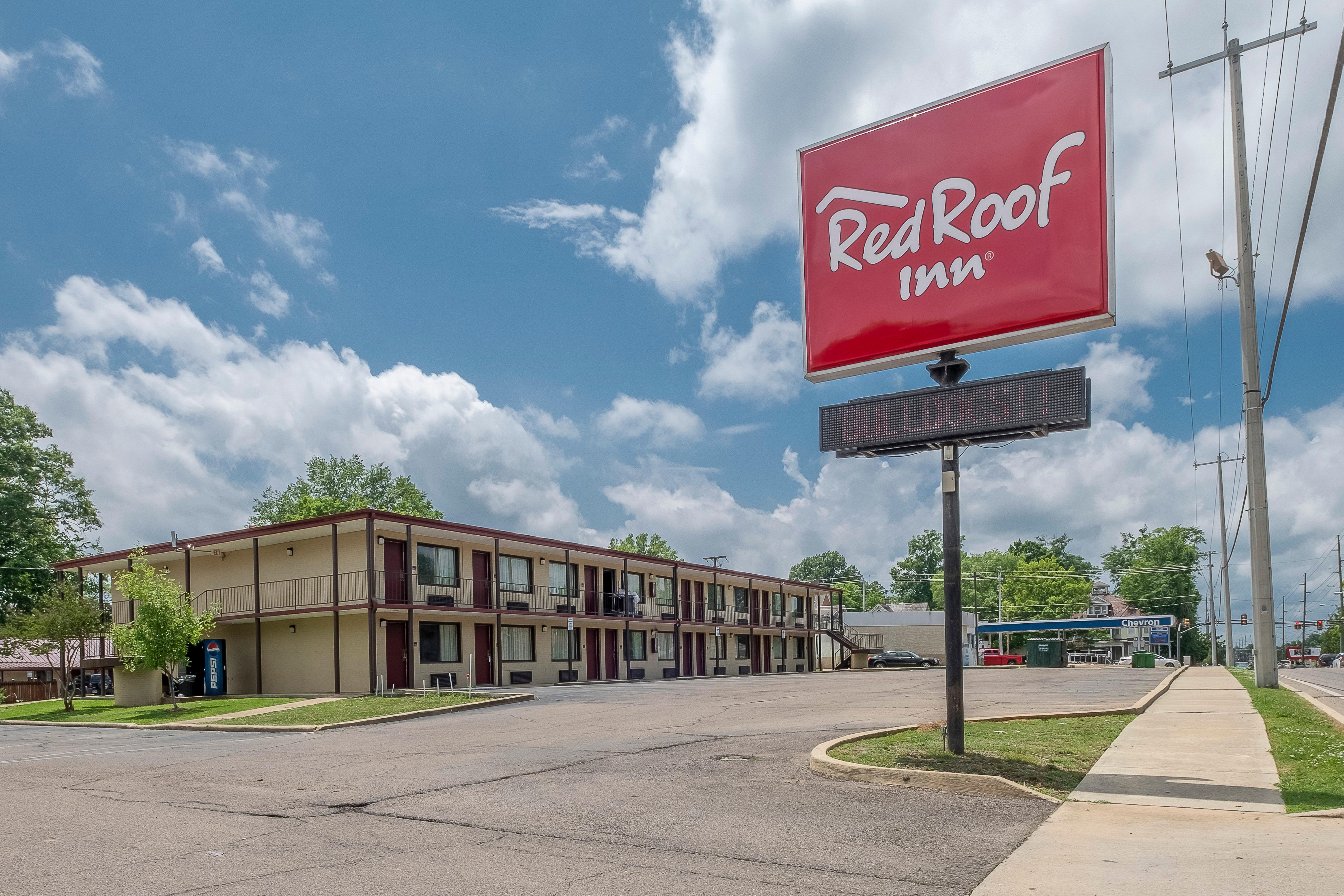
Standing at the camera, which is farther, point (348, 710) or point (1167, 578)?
point (1167, 578)

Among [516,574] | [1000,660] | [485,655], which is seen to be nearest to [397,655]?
[485,655]

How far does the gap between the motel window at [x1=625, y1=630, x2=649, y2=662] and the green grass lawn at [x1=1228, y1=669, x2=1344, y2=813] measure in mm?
27508

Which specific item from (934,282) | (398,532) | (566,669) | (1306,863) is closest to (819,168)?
(934,282)

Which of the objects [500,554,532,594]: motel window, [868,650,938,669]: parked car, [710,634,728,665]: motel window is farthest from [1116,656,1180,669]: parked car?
[500,554,532,594]: motel window

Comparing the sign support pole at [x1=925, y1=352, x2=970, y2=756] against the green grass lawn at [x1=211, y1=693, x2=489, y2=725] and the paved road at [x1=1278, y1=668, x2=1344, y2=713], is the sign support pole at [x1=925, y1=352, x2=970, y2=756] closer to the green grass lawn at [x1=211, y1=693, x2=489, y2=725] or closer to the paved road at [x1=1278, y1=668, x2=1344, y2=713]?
the paved road at [x1=1278, y1=668, x2=1344, y2=713]

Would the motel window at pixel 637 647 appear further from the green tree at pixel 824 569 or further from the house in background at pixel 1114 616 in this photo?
the green tree at pixel 824 569

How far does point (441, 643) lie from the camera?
108 feet

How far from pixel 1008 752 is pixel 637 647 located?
3395 centimetres

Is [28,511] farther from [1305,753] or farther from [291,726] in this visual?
[1305,753]

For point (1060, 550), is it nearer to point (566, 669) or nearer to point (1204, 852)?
point (566, 669)

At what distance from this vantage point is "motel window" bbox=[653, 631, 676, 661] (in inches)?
1797

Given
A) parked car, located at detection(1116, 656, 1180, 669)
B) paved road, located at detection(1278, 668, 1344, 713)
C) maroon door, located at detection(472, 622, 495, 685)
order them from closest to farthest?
1. paved road, located at detection(1278, 668, 1344, 713)
2. maroon door, located at detection(472, 622, 495, 685)
3. parked car, located at detection(1116, 656, 1180, 669)

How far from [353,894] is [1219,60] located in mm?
25700

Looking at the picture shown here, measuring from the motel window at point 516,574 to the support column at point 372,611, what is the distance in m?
6.50
